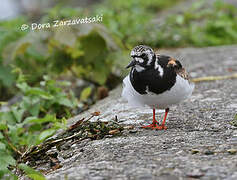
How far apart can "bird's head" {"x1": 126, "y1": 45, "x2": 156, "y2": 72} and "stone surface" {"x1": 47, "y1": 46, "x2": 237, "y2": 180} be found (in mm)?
518

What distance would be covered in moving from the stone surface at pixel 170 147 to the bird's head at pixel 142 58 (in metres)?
0.52

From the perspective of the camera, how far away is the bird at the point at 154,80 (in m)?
3.19

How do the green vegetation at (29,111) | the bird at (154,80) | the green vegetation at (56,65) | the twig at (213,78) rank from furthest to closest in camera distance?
the twig at (213,78) < the green vegetation at (56,65) < the green vegetation at (29,111) < the bird at (154,80)

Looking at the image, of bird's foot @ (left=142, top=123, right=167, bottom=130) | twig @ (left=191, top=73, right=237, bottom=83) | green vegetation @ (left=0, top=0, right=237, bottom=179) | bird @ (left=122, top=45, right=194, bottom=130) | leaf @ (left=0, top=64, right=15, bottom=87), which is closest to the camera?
bird @ (left=122, top=45, right=194, bottom=130)

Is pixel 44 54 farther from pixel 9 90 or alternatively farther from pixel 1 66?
pixel 9 90

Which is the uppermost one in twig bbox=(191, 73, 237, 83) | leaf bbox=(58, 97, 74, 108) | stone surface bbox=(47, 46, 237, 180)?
twig bbox=(191, 73, 237, 83)

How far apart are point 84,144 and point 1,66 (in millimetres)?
2965

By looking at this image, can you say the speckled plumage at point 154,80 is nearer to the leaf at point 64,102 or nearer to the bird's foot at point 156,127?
the bird's foot at point 156,127

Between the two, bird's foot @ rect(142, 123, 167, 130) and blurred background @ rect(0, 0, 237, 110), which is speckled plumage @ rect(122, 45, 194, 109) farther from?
blurred background @ rect(0, 0, 237, 110)

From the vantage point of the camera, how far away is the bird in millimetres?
3189

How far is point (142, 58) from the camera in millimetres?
3203

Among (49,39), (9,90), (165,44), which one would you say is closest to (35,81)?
(9,90)

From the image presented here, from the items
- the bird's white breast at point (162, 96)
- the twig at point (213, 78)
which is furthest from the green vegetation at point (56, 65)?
the twig at point (213, 78)

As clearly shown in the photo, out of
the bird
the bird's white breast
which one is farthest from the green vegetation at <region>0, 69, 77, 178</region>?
the bird
